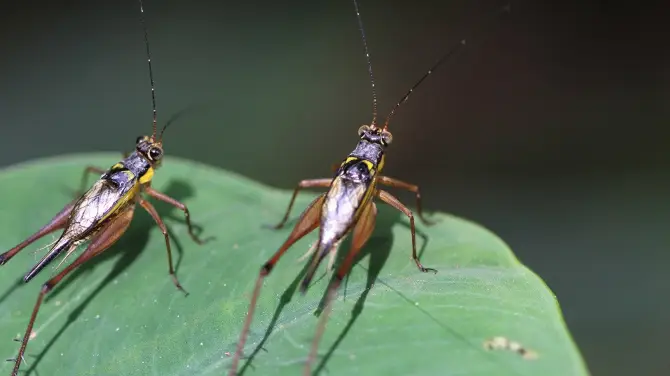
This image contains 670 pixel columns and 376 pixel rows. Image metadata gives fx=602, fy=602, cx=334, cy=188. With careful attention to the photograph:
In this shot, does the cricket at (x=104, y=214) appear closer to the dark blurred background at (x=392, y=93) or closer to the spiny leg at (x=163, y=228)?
the spiny leg at (x=163, y=228)

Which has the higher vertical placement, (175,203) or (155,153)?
(155,153)

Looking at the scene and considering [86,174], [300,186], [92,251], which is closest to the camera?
[92,251]

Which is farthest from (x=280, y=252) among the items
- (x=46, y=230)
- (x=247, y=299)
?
(x=46, y=230)

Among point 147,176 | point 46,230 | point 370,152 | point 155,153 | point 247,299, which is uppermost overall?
point 370,152

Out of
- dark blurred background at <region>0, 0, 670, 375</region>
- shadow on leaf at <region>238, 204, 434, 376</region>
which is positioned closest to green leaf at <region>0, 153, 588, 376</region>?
shadow on leaf at <region>238, 204, 434, 376</region>

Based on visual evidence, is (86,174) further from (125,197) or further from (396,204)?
(396,204)

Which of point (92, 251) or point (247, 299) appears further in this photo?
point (92, 251)
